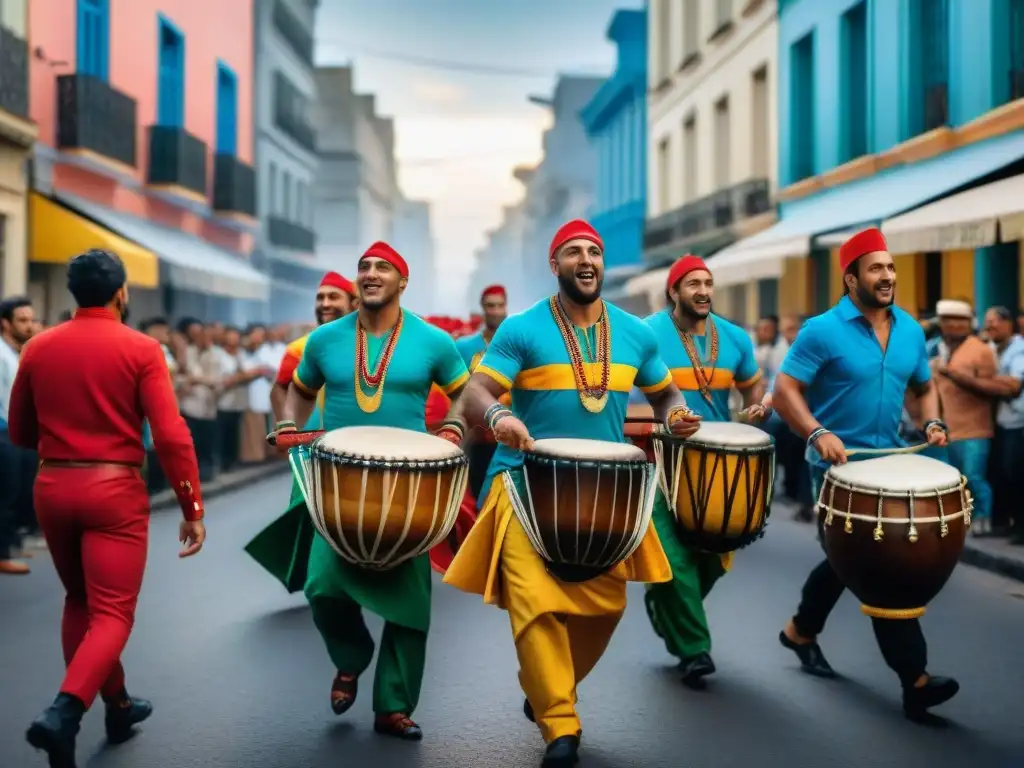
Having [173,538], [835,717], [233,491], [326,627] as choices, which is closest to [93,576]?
[326,627]

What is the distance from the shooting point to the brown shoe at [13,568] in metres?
10.0

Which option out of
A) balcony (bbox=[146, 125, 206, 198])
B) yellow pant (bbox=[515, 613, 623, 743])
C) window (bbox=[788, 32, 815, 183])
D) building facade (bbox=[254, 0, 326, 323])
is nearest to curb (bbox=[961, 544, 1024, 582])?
yellow pant (bbox=[515, 613, 623, 743])

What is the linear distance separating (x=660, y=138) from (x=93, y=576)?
31.7 metres

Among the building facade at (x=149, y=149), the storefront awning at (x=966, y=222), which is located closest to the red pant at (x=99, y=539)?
the storefront awning at (x=966, y=222)

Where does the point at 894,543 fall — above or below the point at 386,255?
below

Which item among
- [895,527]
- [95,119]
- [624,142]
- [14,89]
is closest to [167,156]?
[95,119]

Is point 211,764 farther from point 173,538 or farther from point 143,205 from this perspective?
point 143,205

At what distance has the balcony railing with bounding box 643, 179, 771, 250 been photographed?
87.2ft

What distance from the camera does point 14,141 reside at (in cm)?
→ 1914

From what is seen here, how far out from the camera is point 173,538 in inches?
476

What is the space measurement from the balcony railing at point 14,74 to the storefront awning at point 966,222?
423 inches

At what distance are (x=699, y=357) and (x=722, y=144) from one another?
76.7 ft

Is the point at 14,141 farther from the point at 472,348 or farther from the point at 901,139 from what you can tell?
the point at 901,139

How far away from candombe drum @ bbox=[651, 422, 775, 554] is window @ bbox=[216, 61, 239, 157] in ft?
88.4
